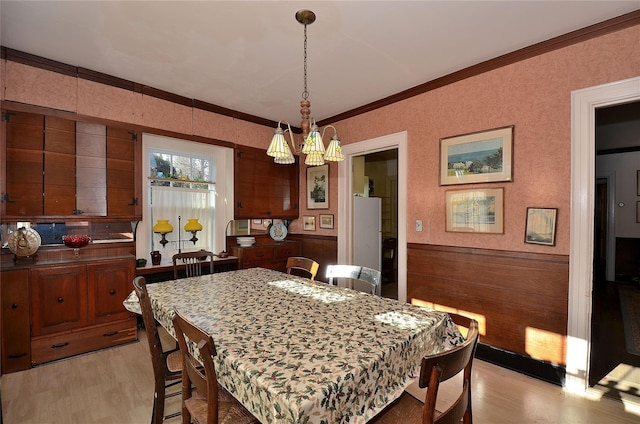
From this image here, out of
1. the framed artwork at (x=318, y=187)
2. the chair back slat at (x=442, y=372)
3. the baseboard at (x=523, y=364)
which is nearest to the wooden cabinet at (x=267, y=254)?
the framed artwork at (x=318, y=187)

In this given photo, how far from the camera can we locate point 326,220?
4332 mm

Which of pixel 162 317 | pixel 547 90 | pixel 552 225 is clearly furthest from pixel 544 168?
pixel 162 317

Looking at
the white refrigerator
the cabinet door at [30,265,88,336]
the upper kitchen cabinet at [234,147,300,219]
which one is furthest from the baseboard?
the cabinet door at [30,265,88,336]

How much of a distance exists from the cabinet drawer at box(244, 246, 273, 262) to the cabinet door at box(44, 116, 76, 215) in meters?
1.91

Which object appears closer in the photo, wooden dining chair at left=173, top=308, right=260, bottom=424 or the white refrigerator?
wooden dining chair at left=173, top=308, right=260, bottom=424

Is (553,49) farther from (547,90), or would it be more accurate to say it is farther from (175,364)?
(175,364)

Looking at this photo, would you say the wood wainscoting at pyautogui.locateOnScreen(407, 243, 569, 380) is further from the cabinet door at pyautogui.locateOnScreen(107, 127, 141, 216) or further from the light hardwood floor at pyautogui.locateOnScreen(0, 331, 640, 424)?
the cabinet door at pyautogui.locateOnScreen(107, 127, 141, 216)

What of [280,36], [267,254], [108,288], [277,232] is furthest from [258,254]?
[280,36]

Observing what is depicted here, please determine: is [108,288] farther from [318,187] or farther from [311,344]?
[318,187]

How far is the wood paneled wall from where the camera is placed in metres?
2.30

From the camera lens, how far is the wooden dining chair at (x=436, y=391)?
0.90 metres

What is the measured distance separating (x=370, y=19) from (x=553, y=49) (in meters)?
1.58

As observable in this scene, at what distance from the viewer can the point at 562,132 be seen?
7.50ft

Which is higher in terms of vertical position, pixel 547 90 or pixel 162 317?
pixel 547 90
